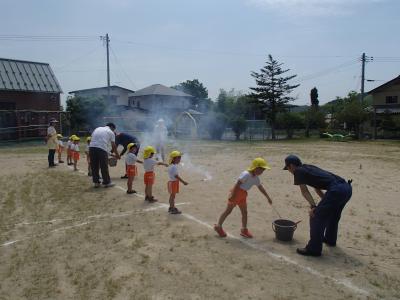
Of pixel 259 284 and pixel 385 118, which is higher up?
pixel 385 118

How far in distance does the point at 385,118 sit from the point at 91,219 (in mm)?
35406

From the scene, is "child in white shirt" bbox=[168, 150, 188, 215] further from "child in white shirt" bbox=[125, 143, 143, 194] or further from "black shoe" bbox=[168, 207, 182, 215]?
"child in white shirt" bbox=[125, 143, 143, 194]

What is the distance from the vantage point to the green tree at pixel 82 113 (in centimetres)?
3519

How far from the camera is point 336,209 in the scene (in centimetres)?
546

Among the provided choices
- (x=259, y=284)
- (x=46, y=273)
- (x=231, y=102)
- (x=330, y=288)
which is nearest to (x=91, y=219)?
(x=46, y=273)

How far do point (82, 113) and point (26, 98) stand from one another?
19.3 ft

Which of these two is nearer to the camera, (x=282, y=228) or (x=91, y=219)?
(x=282, y=228)

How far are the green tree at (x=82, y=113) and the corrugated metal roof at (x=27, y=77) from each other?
3.43 m

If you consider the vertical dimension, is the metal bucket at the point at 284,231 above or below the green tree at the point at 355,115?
below

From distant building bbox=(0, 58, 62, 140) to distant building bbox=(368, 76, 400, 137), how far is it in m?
29.4

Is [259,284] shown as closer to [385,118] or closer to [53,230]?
[53,230]

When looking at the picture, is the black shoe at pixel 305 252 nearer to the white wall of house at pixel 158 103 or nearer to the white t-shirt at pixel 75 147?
the white t-shirt at pixel 75 147

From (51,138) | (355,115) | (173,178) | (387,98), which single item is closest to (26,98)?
(51,138)

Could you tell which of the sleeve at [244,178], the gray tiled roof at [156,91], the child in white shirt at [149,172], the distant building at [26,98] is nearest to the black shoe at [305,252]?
the sleeve at [244,178]
